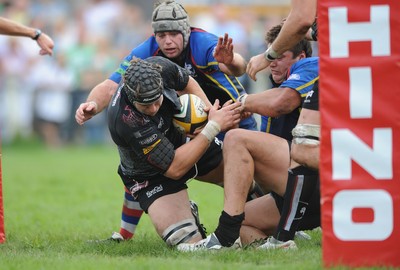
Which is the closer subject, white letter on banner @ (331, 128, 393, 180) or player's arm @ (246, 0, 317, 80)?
white letter on banner @ (331, 128, 393, 180)

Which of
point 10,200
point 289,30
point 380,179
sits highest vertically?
point 289,30

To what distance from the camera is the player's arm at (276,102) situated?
6.53 m

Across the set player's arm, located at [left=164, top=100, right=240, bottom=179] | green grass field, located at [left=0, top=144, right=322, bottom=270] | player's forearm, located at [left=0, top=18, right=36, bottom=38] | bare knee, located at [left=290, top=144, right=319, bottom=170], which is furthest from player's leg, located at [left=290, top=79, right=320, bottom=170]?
player's forearm, located at [left=0, top=18, right=36, bottom=38]

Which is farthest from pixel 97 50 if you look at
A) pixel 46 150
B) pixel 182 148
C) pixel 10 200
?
pixel 182 148

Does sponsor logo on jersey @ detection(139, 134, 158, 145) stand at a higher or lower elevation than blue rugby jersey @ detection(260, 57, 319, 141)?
lower

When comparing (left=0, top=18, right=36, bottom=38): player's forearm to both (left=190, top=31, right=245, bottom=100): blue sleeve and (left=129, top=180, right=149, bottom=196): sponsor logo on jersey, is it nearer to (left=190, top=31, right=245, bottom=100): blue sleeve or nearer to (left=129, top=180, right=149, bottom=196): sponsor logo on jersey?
(left=190, top=31, right=245, bottom=100): blue sleeve

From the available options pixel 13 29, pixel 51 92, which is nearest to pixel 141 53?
pixel 13 29

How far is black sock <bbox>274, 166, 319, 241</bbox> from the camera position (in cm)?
622

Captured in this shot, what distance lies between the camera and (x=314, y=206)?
6.76 meters

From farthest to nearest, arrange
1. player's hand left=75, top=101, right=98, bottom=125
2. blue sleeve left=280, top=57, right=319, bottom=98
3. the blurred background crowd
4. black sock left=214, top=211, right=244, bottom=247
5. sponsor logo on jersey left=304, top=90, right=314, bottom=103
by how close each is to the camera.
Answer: the blurred background crowd, player's hand left=75, top=101, right=98, bottom=125, blue sleeve left=280, top=57, right=319, bottom=98, black sock left=214, top=211, right=244, bottom=247, sponsor logo on jersey left=304, top=90, right=314, bottom=103

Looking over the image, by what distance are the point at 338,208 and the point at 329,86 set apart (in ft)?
2.37

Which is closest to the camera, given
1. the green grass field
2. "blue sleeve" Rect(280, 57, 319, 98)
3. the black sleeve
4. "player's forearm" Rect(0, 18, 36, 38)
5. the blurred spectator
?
the green grass field

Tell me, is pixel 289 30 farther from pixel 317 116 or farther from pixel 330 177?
pixel 330 177

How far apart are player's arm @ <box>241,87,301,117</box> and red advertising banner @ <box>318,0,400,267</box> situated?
1322 millimetres
